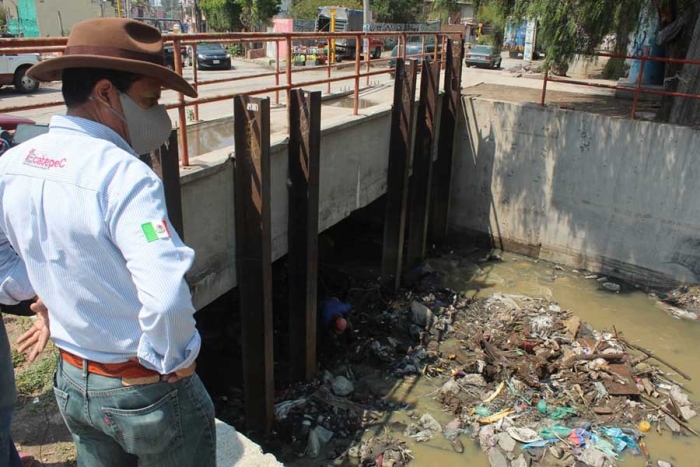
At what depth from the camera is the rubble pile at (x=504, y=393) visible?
231 inches

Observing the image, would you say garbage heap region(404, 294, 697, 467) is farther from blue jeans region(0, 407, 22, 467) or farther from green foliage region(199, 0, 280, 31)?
green foliage region(199, 0, 280, 31)

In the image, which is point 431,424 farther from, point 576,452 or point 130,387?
point 130,387

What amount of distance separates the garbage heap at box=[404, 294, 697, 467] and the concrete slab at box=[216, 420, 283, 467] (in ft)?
10.7

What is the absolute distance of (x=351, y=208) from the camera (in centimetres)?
816

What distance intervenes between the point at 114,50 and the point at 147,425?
1.14 meters

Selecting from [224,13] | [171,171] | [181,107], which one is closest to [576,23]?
[181,107]

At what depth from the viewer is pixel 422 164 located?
980 centimetres

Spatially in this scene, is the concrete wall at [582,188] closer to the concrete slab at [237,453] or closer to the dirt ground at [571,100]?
the dirt ground at [571,100]

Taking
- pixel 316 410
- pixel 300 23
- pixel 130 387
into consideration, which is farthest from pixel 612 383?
pixel 300 23

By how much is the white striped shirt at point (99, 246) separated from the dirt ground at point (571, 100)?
1007 cm

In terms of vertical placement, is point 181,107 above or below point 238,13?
below

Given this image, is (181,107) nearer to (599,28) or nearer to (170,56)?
(599,28)

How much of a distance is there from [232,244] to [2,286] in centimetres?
357

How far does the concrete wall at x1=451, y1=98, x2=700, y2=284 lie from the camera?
9.16 m
